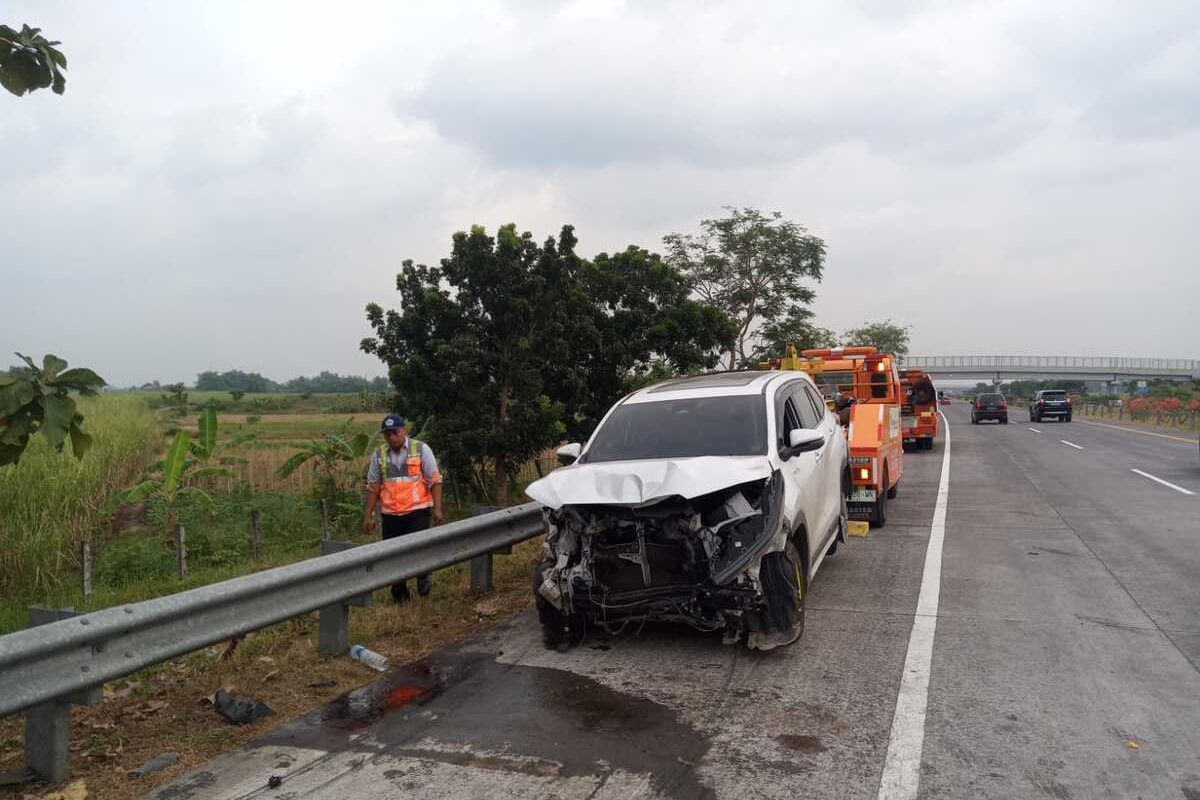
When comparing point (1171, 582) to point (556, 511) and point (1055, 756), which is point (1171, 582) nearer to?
point (1055, 756)

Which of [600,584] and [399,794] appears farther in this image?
[600,584]

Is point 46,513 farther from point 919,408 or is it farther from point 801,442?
point 919,408

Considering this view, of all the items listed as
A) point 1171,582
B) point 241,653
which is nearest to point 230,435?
point 241,653

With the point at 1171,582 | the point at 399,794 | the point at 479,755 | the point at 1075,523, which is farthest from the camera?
the point at 1075,523

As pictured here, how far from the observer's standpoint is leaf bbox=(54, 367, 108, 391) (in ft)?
13.3

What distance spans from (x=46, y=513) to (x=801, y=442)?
866 centimetres

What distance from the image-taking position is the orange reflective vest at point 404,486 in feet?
25.3

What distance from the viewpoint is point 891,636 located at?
614 centimetres

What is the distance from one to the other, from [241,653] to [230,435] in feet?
104

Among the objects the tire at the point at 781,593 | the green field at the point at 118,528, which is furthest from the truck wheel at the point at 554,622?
the green field at the point at 118,528

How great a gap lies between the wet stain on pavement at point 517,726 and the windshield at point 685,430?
6.37 feet

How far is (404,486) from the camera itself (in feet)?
25.4

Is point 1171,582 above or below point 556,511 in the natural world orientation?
below

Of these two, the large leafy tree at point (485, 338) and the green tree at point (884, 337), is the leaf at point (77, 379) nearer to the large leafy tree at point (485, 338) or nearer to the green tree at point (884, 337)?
the large leafy tree at point (485, 338)
